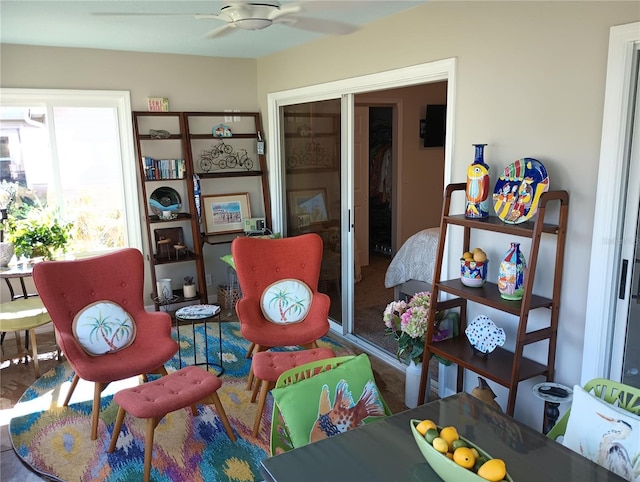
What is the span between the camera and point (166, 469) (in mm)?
2656

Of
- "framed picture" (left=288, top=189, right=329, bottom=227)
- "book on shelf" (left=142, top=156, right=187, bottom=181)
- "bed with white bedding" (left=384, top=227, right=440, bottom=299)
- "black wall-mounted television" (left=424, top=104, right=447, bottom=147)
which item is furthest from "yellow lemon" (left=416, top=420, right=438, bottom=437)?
"black wall-mounted television" (left=424, top=104, right=447, bottom=147)

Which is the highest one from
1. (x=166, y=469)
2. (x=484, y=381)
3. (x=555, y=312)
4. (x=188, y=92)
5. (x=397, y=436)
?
(x=188, y=92)

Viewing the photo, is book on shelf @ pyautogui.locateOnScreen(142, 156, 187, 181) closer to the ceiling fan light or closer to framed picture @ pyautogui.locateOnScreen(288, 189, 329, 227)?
framed picture @ pyautogui.locateOnScreen(288, 189, 329, 227)

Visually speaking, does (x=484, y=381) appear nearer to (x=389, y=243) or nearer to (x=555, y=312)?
(x=555, y=312)

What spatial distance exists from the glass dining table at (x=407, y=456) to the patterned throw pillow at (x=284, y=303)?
183 centimetres

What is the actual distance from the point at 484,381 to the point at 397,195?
3.90m

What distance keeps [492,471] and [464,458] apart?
0.08 meters

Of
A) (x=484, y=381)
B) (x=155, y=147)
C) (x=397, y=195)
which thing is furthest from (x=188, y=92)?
(x=484, y=381)

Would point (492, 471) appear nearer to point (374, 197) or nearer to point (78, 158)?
point (78, 158)

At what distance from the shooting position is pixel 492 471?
4.25ft

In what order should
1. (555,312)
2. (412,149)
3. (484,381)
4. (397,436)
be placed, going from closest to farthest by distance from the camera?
(397,436)
(555,312)
(484,381)
(412,149)

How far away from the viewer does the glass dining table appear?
1.51 meters

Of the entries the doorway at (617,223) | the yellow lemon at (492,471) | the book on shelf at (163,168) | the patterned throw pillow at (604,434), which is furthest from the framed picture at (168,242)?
the yellow lemon at (492,471)

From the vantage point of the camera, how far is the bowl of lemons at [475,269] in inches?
109
